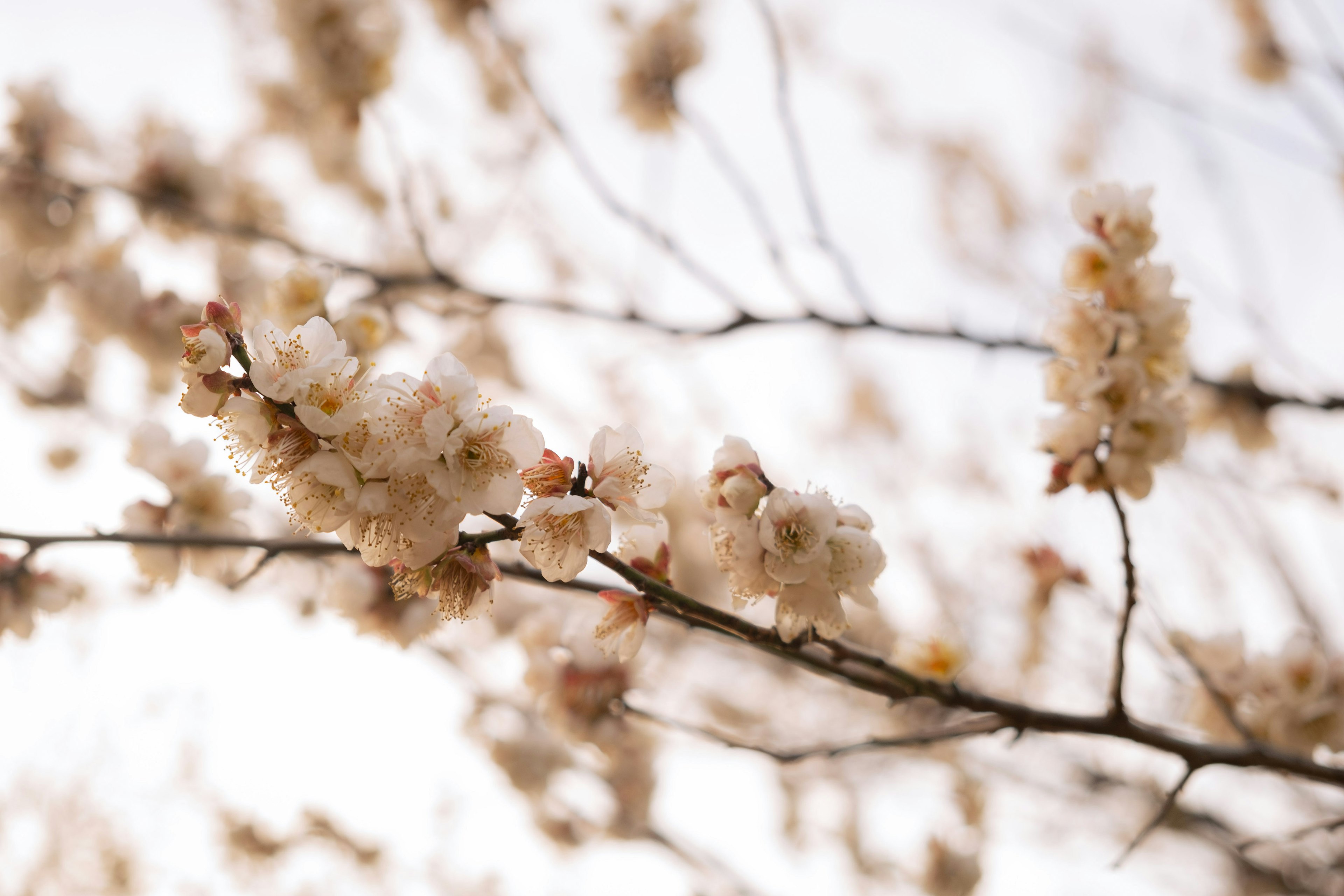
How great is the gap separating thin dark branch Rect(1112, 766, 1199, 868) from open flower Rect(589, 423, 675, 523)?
3.22ft

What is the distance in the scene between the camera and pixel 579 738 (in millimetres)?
2018

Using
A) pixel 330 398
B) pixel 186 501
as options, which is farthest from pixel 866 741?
pixel 186 501

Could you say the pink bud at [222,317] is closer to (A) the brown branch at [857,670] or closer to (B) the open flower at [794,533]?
(A) the brown branch at [857,670]

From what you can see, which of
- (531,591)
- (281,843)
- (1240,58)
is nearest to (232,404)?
(531,591)

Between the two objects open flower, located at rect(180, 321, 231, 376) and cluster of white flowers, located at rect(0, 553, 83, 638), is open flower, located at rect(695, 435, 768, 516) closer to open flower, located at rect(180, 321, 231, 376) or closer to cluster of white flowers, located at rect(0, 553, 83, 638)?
open flower, located at rect(180, 321, 231, 376)

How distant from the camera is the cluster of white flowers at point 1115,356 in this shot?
1.40 metres

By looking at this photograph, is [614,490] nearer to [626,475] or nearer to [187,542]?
[626,475]

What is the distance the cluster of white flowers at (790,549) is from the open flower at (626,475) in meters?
0.10

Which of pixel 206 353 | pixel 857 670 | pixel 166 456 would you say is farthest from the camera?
pixel 166 456

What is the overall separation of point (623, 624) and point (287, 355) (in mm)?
594

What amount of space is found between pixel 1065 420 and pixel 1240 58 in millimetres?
3393

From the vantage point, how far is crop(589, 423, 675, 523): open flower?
3.43 ft

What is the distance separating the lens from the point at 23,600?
1.50 m

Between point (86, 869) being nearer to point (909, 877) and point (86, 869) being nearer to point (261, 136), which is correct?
point (261, 136)
